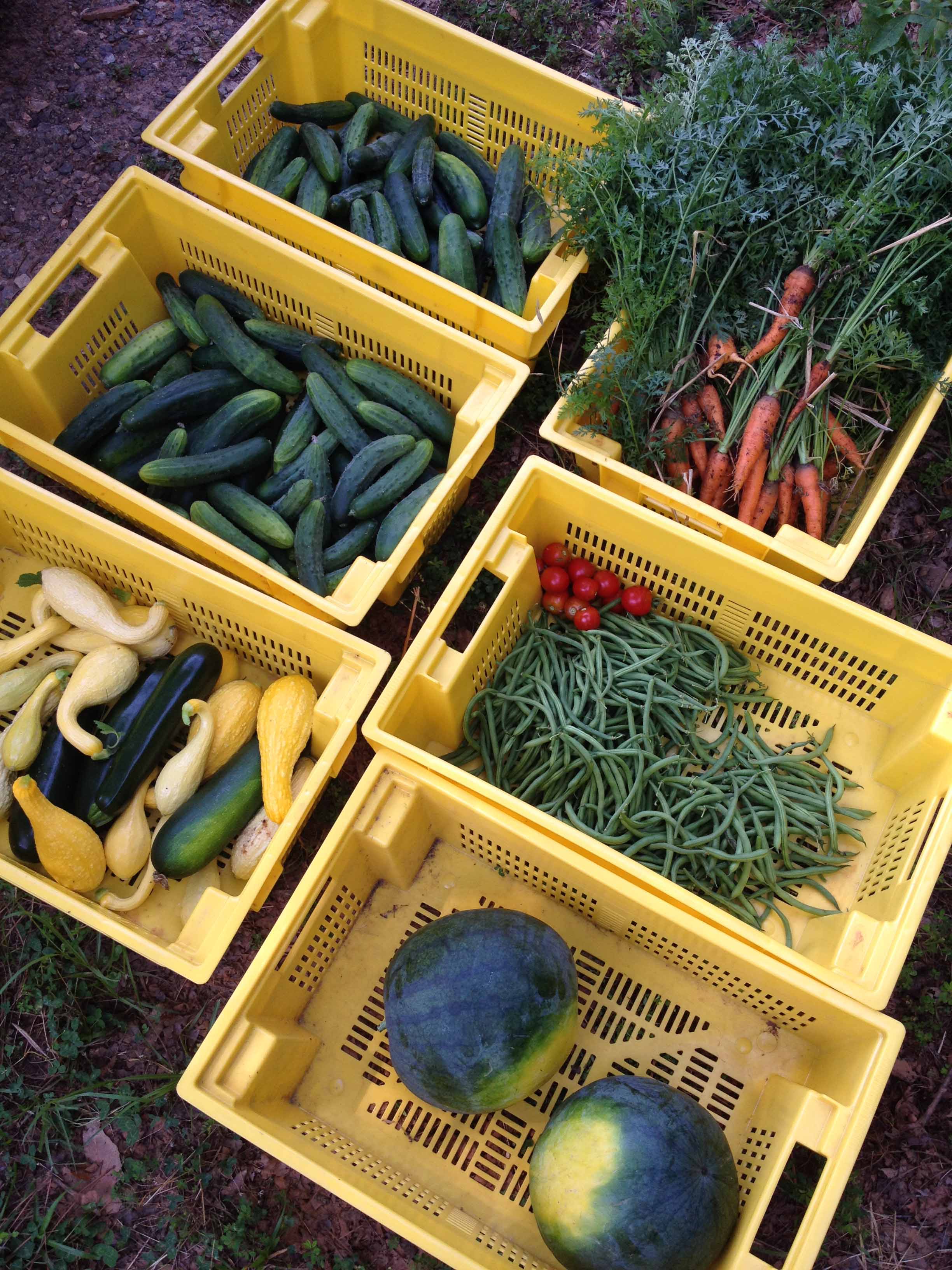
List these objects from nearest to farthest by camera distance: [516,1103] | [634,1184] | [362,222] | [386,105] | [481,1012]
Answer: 1. [634,1184]
2. [481,1012]
3. [516,1103]
4. [362,222]
5. [386,105]

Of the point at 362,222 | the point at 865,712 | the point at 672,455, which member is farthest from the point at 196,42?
the point at 865,712

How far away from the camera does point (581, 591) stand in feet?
7.38

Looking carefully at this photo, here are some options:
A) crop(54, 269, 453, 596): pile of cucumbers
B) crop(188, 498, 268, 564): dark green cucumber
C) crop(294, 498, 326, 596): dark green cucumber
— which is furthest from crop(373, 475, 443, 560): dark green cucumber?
crop(188, 498, 268, 564): dark green cucumber

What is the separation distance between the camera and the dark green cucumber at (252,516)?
88.7 inches

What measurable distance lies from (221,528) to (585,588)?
0.88m

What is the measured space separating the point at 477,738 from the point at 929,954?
50.5 inches

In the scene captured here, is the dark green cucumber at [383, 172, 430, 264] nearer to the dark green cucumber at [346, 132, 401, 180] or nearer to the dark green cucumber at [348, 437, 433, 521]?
the dark green cucumber at [346, 132, 401, 180]

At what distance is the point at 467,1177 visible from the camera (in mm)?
1973

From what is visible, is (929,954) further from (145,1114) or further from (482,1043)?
(145,1114)

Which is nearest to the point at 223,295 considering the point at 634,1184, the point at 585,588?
the point at 585,588

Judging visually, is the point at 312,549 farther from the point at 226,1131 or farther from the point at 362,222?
the point at 226,1131

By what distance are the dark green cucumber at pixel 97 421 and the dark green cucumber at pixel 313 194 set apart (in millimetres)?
704

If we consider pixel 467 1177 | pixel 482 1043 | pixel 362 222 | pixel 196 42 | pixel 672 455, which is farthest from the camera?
pixel 196 42

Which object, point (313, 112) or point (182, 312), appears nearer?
point (182, 312)
